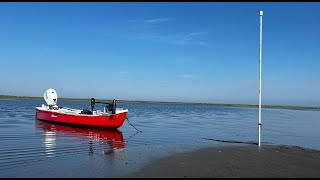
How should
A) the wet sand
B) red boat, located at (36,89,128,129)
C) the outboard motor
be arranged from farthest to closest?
the outboard motor
red boat, located at (36,89,128,129)
the wet sand

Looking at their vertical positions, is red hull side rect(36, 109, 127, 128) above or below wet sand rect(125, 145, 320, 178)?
above

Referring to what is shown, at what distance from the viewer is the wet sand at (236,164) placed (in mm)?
9445

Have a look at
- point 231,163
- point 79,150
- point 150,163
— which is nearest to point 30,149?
point 79,150

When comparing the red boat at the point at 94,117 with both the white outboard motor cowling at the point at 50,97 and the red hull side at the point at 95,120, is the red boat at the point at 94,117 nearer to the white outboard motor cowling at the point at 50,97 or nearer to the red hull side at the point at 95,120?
the red hull side at the point at 95,120

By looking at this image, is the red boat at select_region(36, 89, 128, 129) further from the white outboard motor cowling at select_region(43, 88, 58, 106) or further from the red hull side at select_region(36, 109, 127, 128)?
the white outboard motor cowling at select_region(43, 88, 58, 106)

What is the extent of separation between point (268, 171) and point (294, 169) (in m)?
0.98

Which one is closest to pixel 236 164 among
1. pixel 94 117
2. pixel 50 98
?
pixel 94 117

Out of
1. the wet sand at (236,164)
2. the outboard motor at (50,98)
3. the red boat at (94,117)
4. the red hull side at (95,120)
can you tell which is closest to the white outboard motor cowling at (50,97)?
the outboard motor at (50,98)

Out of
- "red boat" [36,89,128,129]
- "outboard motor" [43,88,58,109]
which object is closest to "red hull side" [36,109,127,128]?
"red boat" [36,89,128,129]

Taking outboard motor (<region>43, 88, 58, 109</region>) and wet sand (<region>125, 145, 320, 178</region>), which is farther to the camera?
outboard motor (<region>43, 88, 58, 109</region>)

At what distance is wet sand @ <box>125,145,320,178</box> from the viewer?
9.45m

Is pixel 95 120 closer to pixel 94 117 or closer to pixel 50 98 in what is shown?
pixel 94 117

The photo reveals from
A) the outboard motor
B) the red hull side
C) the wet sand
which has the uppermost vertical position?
the outboard motor

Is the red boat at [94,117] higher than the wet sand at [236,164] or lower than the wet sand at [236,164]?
higher
